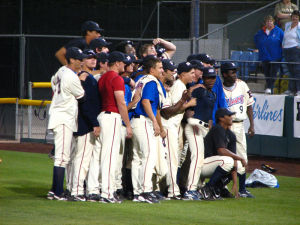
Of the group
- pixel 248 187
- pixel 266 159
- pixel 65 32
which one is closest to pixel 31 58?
pixel 65 32

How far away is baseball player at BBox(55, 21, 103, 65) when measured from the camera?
32.0ft

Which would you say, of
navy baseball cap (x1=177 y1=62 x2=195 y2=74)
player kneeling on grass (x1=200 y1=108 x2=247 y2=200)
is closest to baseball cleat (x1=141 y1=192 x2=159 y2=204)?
player kneeling on grass (x1=200 y1=108 x2=247 y2=200)

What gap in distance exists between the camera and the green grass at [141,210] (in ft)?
23.7

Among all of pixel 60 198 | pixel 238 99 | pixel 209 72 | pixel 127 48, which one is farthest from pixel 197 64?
pixel 60 198

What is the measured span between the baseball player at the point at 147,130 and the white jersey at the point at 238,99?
1.75 metres

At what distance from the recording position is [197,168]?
361 inches

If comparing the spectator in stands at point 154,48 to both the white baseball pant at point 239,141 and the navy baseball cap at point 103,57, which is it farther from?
the white baseball pant at point 239,141

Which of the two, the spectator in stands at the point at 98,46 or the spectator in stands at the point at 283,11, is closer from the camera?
the spectator in stands at the point at 98,46

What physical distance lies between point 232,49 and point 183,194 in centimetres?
779

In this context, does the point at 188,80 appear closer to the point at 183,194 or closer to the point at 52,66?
the point at 183,194

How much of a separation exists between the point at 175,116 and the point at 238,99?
1.60m

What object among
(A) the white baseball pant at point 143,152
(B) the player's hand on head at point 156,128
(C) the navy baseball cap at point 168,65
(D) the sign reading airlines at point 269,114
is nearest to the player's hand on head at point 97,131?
(A) the white baseball pant at point 143,152

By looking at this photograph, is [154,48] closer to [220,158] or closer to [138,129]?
[138,129]

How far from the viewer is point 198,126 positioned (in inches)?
362
